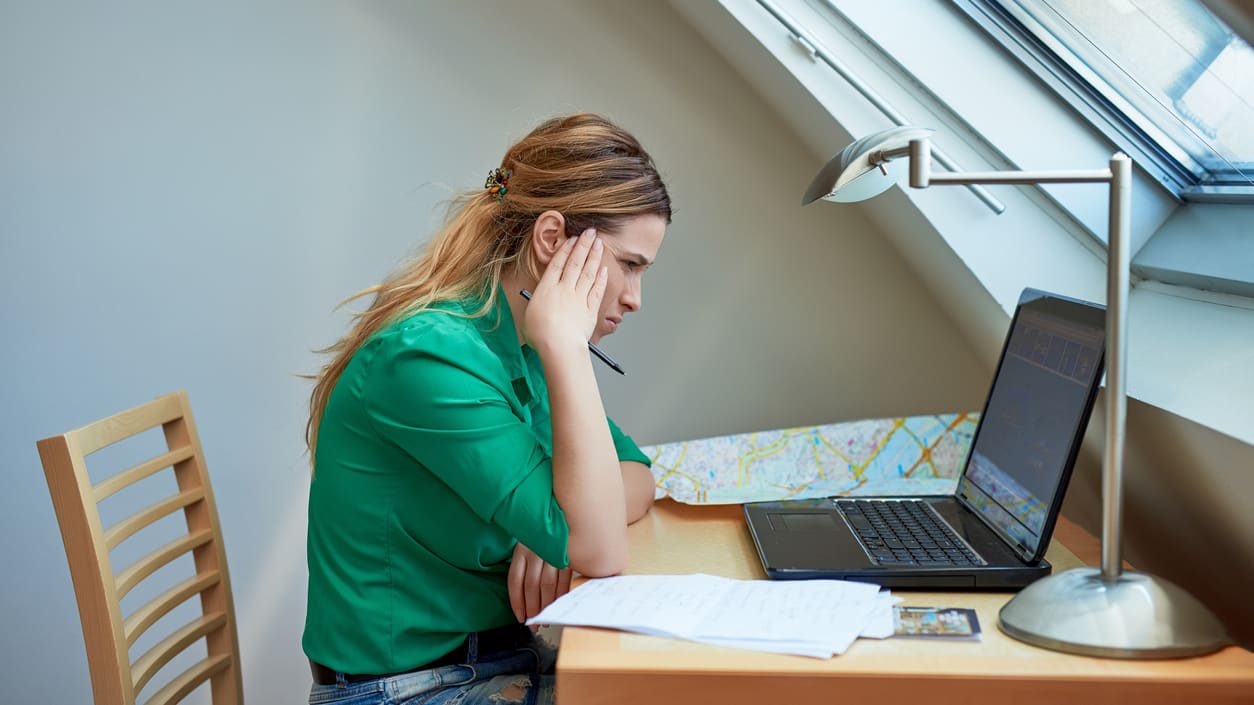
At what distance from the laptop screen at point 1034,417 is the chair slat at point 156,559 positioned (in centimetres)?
105

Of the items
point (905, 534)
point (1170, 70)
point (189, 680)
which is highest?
point (1170, 70)

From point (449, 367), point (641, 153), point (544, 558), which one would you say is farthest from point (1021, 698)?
point (641, 153)

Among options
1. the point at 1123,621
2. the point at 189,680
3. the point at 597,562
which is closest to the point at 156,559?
the point at 189,680

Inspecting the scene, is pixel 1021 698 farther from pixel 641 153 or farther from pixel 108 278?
pixel 108 278

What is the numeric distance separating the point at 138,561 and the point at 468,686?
55cm

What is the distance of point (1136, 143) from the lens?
133 cm

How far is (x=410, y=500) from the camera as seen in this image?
1.29 m

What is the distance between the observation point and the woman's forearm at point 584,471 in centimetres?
118

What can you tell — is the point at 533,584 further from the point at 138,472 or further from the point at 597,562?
the point at 138,472

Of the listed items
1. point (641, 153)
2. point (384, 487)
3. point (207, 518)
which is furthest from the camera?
point (207, 518)

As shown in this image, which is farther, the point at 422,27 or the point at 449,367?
the point at 422,27

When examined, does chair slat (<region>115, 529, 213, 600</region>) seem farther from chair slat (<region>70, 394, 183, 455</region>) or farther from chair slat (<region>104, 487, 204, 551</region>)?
chair slat (<region>70, 394, 183, 455</region>)

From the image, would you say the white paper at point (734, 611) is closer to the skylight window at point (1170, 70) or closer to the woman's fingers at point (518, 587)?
the woman's fingers at point (518, 587)

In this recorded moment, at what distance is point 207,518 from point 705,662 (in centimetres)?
96
